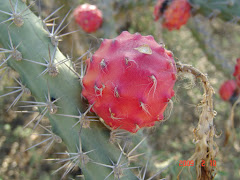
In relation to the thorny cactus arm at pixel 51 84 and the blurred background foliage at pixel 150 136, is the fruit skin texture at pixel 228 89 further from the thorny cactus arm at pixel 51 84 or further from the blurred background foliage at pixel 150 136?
the thorny cactus arm at pixel 51 84

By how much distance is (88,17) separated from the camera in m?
2.26

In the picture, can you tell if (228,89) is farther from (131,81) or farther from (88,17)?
(131,81)

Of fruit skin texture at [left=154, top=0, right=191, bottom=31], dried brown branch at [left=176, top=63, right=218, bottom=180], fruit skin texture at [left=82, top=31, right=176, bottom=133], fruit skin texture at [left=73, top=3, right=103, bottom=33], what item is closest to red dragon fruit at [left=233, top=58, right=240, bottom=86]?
fruit skin texture at [left=154, top=0, right=191, bottom=31]

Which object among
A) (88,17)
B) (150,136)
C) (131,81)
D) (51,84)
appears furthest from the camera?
(88,17)

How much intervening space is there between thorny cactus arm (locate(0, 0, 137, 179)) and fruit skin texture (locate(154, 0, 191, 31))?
→ 4.99 feet

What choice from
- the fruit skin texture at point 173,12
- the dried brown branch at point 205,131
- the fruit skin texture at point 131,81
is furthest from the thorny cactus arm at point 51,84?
the fruit skin texture at point 173,12

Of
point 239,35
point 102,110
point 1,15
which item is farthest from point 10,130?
point 239,35

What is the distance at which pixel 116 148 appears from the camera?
1132 millimetres

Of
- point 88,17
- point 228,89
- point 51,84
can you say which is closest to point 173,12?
point 88,17

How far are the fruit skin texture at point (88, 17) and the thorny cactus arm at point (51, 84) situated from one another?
3.89 feet

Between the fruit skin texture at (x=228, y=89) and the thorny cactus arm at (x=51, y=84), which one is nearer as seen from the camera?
the thorny cactus arm at (x=51, y=84)

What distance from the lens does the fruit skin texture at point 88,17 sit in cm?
225

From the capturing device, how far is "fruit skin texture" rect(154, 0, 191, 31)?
2.32 meters

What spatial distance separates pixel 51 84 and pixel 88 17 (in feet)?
4.42
